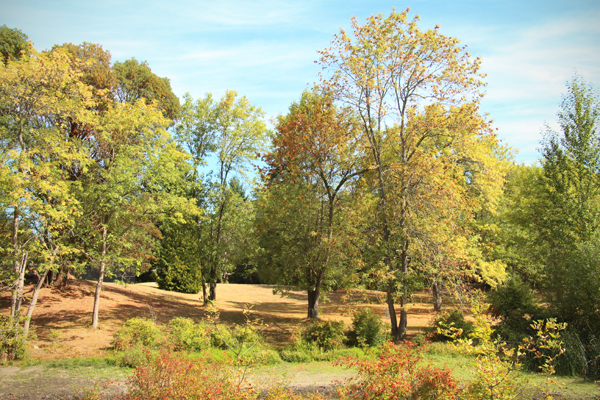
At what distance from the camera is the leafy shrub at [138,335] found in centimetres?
1009

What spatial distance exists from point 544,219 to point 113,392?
1753cm

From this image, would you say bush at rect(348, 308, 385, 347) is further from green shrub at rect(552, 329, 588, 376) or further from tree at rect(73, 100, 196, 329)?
tree at rect(73, 100, 196, 329)

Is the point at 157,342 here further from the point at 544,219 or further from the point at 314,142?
the point at 544,219

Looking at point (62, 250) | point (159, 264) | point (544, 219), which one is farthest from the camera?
point (159, 264)

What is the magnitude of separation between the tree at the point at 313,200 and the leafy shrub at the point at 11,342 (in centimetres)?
811

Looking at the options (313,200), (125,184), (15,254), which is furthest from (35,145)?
(313,200)

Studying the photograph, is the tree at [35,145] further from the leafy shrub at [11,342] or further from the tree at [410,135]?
the tree at [410,135]

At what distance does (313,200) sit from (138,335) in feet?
24.5

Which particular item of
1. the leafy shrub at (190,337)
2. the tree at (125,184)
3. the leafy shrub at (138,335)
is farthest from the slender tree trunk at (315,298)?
the leafy shrub at (138,335)

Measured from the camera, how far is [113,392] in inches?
280

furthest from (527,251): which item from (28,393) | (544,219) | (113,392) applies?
(28,393)

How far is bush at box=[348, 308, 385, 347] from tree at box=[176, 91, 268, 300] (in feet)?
22.6

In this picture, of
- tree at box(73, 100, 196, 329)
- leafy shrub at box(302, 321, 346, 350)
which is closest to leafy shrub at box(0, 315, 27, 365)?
tree at box(73, 100, 196, 329)

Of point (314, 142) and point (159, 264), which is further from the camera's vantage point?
point (159, 264)
